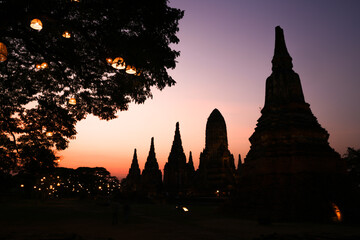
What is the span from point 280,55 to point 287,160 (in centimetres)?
926

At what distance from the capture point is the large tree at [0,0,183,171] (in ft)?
25.4

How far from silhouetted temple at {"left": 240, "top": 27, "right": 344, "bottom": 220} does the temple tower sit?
30.8 meters

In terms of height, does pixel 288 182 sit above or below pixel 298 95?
below

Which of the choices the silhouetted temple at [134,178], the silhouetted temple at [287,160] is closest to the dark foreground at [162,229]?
the silhouetted temple at [287,160]

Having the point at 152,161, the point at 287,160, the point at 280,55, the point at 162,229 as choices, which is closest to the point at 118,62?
the point at 162,229

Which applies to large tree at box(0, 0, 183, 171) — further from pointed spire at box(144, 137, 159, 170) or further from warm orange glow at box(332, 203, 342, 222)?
pointed spire at box(144, 137, 159, 170)

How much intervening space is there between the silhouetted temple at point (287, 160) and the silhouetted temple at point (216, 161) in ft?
70.3

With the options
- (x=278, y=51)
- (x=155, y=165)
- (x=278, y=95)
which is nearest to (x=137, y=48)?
(x=278, y=95)

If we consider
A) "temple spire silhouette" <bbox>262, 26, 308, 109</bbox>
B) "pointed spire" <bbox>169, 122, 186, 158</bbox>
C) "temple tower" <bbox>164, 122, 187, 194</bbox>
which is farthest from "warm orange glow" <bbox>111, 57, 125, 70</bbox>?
"pointed spire" <bbox>169, 122, 186, 158</bbox>

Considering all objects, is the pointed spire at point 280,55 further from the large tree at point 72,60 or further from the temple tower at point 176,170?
the temple tower at point 176,170

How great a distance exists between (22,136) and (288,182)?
16389mm

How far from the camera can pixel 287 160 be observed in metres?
17.9

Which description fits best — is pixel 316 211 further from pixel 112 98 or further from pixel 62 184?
pixel 62 184

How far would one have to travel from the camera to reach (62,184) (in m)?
68.2
